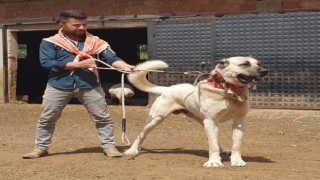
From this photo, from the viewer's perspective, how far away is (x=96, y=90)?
6.92 m

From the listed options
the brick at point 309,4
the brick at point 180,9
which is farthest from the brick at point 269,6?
the brick at point 180,9

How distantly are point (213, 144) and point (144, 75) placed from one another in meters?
1.57

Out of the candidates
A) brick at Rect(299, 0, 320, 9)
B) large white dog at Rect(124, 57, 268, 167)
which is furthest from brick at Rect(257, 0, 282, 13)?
large white dog at Rect(124, 57, 268, 167)

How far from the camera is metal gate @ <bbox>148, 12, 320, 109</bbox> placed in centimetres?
1155

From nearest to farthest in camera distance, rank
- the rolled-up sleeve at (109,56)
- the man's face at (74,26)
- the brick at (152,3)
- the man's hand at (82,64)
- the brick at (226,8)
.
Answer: the man's hand at (82,64) → the man's face at (74,26) → the rolled-up sleeve at (109,56) → the brick at (226,8) → the brick at (152,3)

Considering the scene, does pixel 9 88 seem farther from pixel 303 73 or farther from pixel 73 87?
pixel 73 87

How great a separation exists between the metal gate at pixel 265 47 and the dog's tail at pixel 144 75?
200 inches

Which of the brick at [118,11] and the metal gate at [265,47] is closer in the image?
the metal gate at [265,47]

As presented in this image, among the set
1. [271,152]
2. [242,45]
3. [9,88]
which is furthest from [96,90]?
[9,88]

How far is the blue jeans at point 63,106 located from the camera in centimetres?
684

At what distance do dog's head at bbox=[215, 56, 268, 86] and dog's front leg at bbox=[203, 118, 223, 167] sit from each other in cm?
49

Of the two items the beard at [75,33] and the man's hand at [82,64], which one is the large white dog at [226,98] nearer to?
the man's hand at [82,64]

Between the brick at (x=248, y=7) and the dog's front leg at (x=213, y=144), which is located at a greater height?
the brick at (x=248, y=7)

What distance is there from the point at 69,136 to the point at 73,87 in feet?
8.09
